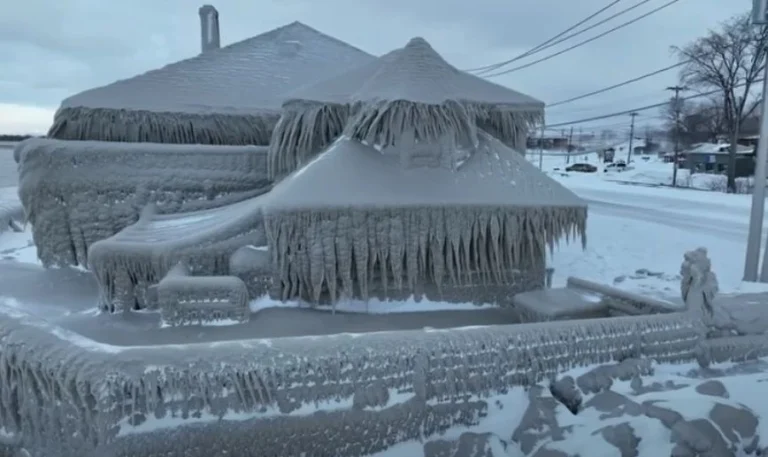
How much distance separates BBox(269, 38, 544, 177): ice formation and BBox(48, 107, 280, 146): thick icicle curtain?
1764 millimetres

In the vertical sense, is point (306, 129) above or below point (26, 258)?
above

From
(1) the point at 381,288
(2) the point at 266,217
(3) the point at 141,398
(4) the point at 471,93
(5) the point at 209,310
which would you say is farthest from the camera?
(4) the point at 471,93

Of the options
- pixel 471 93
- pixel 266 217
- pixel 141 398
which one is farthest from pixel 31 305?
pixel 471 93

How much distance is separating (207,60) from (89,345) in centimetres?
797

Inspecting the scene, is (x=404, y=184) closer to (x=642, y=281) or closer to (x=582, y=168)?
(x=642, y=281)

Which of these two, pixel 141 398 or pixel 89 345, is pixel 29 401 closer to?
pixel 89 345

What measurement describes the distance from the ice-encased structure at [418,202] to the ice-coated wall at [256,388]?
2022 mm

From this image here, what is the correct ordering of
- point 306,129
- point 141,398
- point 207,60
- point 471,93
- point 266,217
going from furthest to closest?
1. point 207,60
2. point 306,129
3. point 471,93
4. point 266,217
5. point 141,398

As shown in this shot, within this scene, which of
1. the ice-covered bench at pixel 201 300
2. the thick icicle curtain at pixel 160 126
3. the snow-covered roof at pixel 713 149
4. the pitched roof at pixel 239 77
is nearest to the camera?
the ice-covered bench at pixel 201 300

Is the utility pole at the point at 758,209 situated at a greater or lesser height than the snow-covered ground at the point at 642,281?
greater

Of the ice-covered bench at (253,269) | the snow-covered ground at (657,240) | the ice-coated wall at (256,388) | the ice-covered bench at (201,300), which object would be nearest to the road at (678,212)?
the snow-covered ground at (657,240)

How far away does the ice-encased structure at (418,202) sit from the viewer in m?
6.39

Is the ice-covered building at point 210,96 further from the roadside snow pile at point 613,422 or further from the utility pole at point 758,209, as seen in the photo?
the utility pole at point 758,209

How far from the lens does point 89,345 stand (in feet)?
13.2
